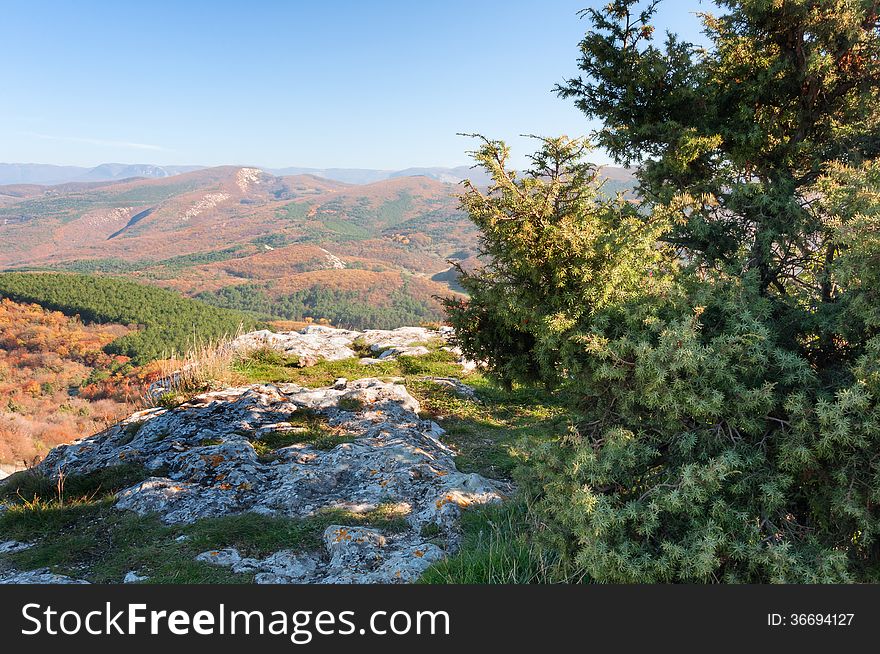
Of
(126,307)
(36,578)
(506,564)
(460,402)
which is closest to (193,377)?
(460,402)

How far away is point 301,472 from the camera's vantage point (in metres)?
7.02

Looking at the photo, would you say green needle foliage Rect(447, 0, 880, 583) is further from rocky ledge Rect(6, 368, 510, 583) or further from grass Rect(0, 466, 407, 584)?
grass Rect(0, 466, 407, 584)

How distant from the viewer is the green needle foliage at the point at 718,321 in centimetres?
339

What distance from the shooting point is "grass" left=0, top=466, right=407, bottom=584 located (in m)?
4.71

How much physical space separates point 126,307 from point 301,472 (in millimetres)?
81798

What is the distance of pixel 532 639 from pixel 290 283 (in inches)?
6717

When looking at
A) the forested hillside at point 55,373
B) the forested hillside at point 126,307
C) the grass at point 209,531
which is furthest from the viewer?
the forested hillside at point 126,307

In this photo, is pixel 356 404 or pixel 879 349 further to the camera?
pixel 356 404

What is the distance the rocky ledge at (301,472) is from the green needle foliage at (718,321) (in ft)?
5.75

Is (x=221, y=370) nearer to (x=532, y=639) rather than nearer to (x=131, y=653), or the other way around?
(x=131, y=653)

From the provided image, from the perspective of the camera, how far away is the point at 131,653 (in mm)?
3256

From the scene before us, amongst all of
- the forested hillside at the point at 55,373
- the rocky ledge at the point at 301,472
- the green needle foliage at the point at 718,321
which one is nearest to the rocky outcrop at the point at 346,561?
the rocky ledge at the point at 301,472

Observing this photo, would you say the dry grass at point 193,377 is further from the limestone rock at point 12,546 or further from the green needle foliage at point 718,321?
the green needle foliage at point 718,321

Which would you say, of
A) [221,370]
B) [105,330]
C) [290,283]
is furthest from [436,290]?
[221,370]
